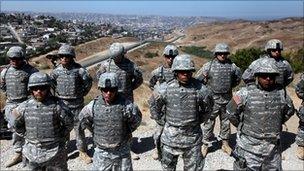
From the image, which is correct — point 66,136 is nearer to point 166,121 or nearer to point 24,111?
point 24,111

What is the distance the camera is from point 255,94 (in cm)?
710

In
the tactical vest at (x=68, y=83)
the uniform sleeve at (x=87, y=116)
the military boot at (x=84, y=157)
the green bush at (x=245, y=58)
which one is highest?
the uniform sleeve at (x=87, y=116)

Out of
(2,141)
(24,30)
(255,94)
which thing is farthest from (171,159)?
(24,30)

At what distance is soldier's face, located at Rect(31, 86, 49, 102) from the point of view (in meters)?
7.04

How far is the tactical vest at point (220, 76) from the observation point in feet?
33.8

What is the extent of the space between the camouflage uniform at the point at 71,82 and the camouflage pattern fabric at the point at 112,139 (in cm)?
275

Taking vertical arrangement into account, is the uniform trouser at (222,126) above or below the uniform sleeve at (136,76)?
below

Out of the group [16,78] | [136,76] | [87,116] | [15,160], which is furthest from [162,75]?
[15,160]

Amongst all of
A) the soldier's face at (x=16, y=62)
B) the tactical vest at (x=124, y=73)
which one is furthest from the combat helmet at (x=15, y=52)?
the tactical vest at (x=124, y=73)

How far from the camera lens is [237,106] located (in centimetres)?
730

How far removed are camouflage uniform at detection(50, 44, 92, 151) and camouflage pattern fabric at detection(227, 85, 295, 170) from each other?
380cm

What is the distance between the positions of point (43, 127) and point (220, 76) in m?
4.53

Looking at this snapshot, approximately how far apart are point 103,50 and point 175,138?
50960 millimetres

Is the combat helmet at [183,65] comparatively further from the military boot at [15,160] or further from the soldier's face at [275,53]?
the military boot at [15,160]
